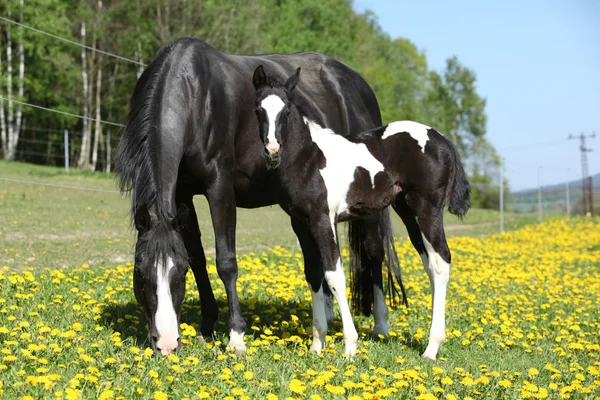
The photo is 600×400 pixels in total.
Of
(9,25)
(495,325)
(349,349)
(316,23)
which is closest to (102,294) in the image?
(349,349)

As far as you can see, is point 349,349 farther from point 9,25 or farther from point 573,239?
point 9,25

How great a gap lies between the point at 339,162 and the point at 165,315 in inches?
76.3

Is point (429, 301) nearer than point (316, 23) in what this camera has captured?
Yes

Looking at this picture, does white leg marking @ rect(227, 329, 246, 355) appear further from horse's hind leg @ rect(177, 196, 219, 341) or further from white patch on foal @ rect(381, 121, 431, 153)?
white patch on foal @ rect(381, 121, 431, 153)

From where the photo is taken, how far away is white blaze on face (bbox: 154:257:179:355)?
4914 mm

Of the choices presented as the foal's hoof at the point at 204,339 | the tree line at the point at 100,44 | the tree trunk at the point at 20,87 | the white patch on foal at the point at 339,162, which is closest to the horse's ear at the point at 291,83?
the white patch on foal at the point at 339,162

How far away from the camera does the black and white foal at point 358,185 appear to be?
18.7 feet

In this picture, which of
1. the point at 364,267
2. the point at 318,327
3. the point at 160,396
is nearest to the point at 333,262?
the point at 318,327

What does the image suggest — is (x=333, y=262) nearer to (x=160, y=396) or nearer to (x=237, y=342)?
(x=237, y=342)

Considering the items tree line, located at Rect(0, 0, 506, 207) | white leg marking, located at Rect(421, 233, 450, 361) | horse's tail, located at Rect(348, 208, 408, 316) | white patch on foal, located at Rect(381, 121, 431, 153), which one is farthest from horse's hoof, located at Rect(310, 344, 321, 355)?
tree line, located at Rect(0, 0, 506, 207)

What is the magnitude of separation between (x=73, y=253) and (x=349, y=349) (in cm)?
677

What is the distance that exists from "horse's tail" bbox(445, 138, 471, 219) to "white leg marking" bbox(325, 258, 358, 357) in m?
1.21

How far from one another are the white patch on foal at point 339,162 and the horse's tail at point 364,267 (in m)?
1.42

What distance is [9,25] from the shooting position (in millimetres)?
31984
